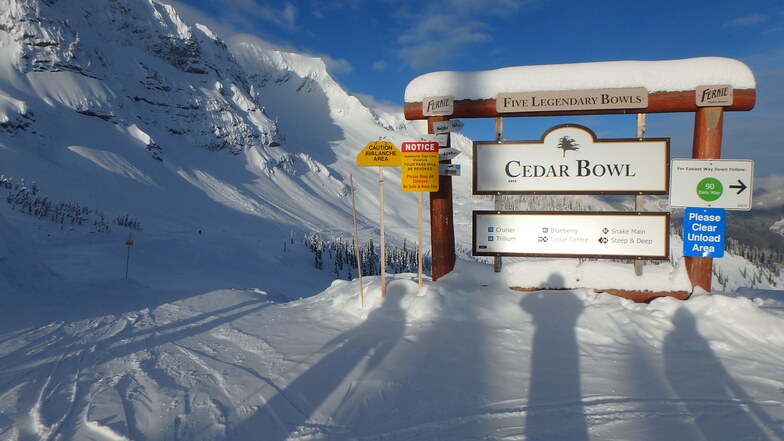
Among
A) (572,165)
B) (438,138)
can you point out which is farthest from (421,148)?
(572,165)

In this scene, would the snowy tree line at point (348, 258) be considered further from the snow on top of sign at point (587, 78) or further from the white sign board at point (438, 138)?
the snow on top of sign at point (587, 78)

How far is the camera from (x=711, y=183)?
6.37 meters

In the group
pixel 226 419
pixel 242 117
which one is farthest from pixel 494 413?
pixel 242 117

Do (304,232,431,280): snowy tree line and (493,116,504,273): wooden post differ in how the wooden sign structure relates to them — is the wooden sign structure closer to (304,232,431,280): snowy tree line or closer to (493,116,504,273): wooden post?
(493,116,504,273): wooden post

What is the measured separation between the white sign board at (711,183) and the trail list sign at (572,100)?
1190 millimetres

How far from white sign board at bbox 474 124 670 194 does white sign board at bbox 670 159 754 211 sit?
25cm

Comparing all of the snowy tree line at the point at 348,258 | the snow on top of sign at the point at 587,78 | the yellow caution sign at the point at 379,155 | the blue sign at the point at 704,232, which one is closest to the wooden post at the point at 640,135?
the snow on top of sign at the point at 587,78

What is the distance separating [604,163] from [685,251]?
1858 millimetres

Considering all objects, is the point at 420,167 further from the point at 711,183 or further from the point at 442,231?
the point at 711,183

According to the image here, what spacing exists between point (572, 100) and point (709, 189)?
252 centimetres

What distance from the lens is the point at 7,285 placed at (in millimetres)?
9664

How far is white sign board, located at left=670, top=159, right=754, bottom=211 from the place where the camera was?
20.5 ft

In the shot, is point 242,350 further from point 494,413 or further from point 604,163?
point 604,163

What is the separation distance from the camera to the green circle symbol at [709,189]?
6.34 meters
